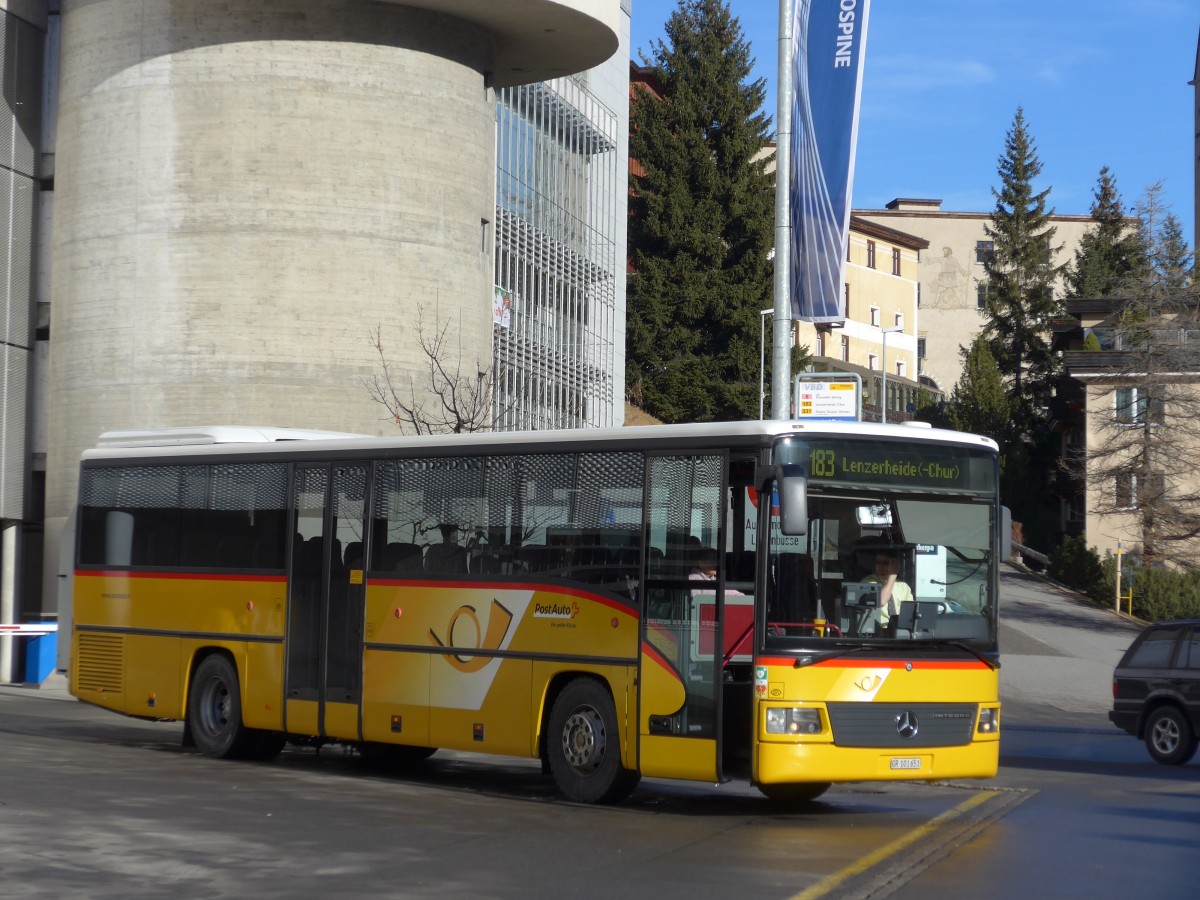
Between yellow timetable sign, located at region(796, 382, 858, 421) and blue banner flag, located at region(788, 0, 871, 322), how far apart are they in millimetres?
1225

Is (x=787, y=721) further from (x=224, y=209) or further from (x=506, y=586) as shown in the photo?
(x=224, y=209)

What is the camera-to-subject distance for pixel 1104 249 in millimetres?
93062

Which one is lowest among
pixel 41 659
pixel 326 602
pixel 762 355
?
pixel 41 659

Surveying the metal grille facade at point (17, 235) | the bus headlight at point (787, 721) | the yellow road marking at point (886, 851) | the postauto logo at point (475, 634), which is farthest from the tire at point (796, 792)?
the metal grille facade at point (17, 235)

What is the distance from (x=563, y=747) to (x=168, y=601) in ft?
19.7

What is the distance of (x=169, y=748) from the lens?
19297 millimetres

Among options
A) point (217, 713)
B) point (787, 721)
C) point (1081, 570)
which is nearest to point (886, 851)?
point (787, 721)

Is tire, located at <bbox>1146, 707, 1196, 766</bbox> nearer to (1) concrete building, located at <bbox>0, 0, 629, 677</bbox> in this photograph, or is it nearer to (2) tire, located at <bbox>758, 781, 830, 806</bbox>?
(2) tire, located at <bbox>758, 781, 830, 806</bbox>

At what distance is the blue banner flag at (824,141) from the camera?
19469mm

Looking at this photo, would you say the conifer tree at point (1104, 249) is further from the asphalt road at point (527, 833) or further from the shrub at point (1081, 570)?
the asphalt road at point (527, 833)

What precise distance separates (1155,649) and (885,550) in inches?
387

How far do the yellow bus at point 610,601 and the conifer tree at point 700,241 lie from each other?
53.6 meters

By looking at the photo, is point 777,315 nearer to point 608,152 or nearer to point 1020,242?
point 608,152

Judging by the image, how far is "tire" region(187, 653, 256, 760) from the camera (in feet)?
58.2
